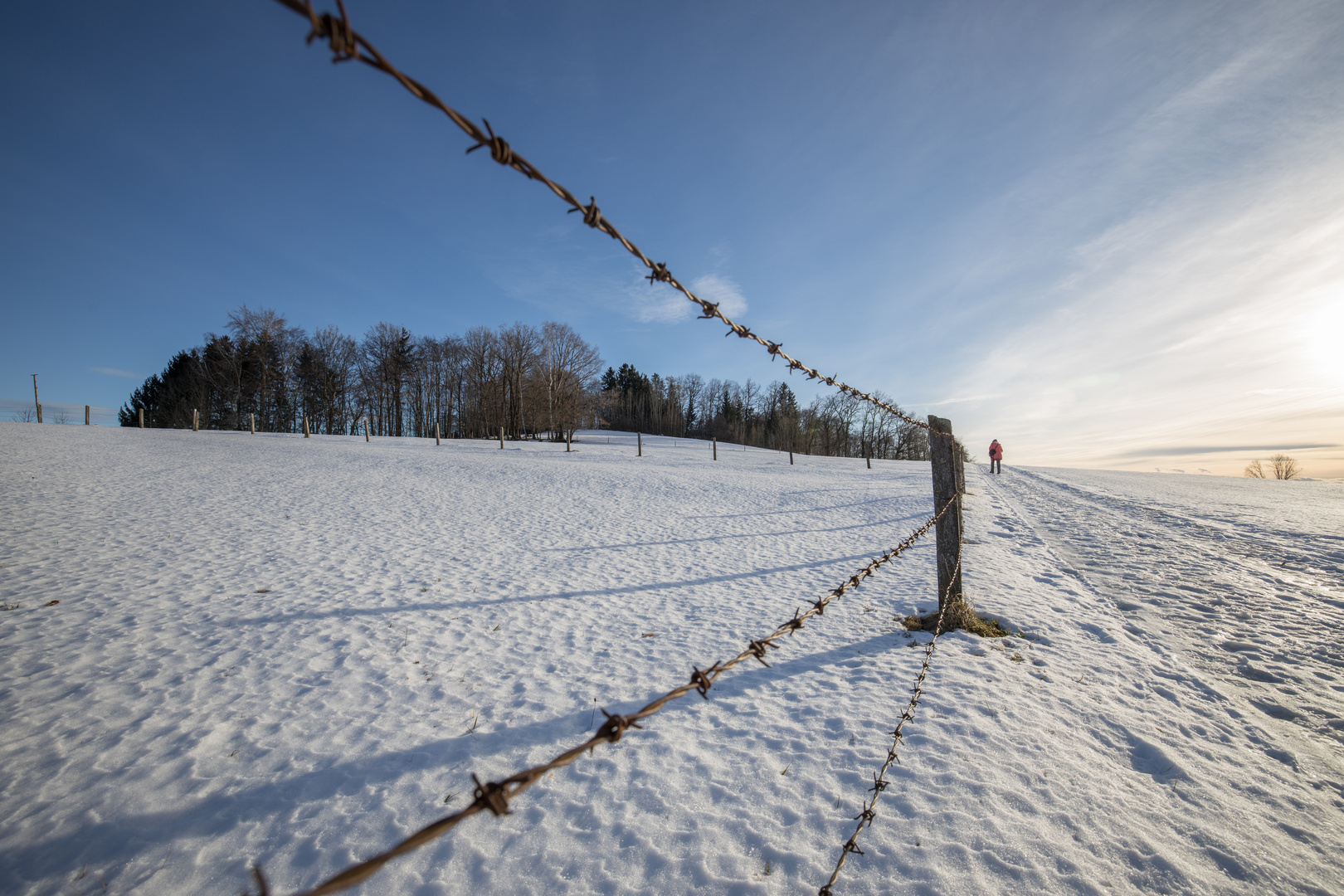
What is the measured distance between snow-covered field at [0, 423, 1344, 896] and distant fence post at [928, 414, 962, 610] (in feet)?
2.34

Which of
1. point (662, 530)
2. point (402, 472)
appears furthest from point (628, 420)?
point (662, 530)

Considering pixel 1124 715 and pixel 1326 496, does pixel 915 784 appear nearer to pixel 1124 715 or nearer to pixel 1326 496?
pixel 1124 715

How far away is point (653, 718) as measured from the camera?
3.85 meters

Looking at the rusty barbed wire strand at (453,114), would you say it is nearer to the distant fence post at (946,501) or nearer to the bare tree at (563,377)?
the distant fence post at (946,501)

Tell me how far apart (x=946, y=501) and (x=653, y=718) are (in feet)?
10.3

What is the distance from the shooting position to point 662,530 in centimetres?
1102

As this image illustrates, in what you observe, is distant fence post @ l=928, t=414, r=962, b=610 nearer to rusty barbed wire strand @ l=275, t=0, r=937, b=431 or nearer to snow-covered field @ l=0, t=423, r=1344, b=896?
snow-covered field @ l=0, t=423, r=1344, b=896

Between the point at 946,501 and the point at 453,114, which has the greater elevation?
the point at 453,114

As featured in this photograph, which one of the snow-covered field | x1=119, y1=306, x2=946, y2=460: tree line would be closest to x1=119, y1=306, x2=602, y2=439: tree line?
x1=119, y1=306, x2=946, y2=460: tree line

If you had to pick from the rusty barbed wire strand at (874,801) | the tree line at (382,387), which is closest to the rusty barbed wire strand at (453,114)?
the rusty barbed wire strand at (874,801)

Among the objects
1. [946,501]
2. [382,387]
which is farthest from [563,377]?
[946,501]

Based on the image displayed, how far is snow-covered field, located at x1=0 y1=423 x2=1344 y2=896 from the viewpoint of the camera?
2516 mm

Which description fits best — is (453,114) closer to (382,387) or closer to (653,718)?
(653,718)

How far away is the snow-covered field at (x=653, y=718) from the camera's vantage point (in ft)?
8.25
